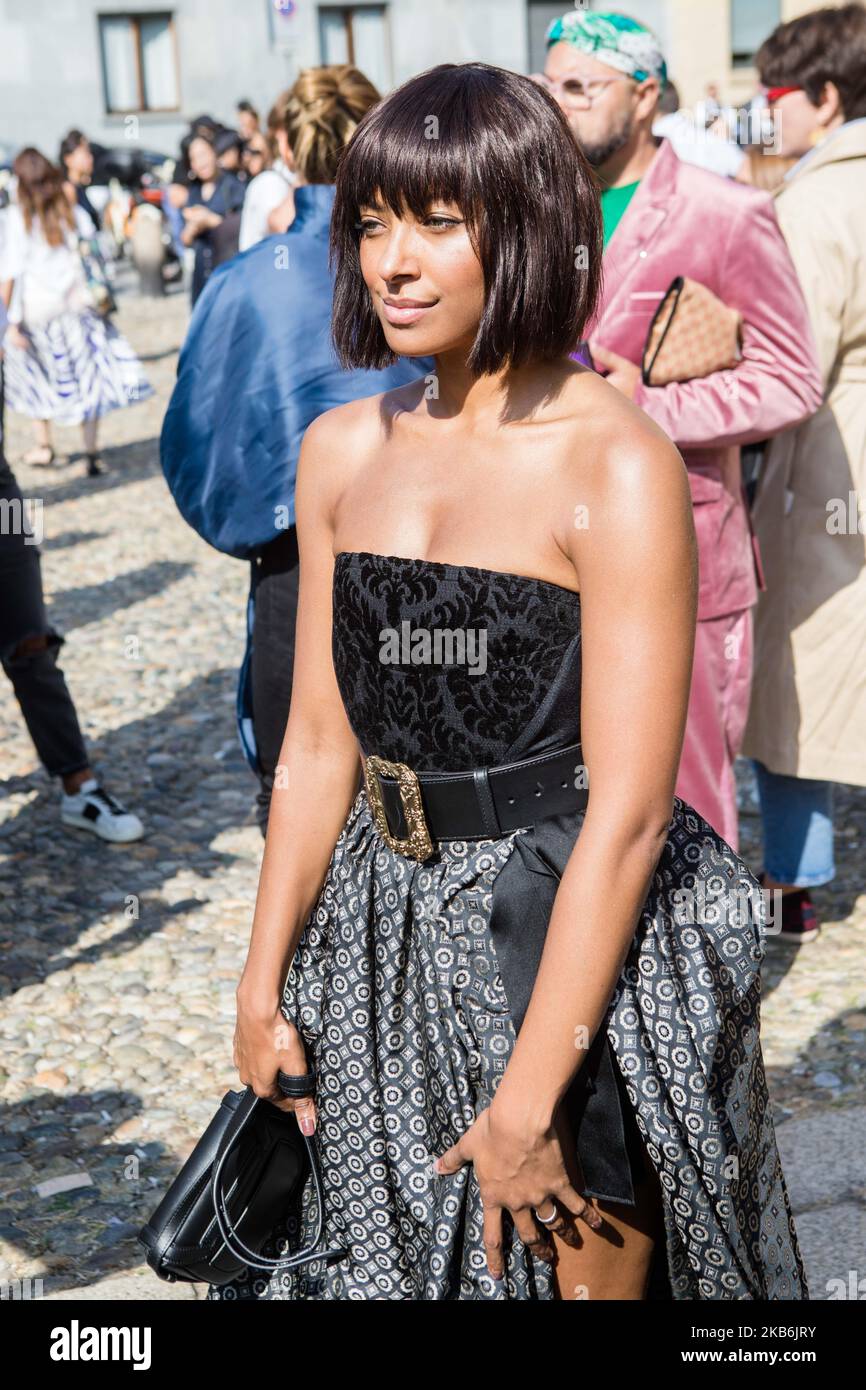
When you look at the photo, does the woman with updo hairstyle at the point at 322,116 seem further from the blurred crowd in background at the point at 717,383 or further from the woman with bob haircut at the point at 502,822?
the woman with bob haircut at the point at 502,822

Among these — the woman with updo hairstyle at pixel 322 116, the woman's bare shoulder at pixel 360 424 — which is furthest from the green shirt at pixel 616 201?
the woman's bare shoulder at pixel 360 424

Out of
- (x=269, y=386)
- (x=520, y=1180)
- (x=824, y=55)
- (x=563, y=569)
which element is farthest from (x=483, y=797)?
(x=824, y=55)

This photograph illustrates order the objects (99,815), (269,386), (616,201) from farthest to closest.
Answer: (99,815) → (616,201) → (269,386)

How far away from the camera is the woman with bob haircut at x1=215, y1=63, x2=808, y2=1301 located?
1.72 meters

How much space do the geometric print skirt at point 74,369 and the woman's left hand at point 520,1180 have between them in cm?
919

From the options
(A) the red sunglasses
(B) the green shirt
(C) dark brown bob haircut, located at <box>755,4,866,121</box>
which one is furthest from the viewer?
(A) the red sunglasses

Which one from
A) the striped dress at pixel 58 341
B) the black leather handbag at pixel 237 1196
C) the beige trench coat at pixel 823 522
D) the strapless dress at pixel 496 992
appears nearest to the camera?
the strapless dress at pixel 496 992

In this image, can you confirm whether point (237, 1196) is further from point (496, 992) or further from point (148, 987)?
point (148, 987)

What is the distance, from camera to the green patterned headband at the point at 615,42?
139 inches

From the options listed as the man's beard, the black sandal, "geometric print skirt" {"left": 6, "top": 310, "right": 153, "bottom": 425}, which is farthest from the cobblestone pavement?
the black sandal

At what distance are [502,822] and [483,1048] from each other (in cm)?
26

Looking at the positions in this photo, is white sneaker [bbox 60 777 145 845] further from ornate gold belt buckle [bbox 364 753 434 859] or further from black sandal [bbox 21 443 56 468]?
black sandal [bbox 21 443 56 468]

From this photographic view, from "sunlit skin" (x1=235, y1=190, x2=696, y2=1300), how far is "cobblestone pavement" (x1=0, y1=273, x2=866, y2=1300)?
1258 mm

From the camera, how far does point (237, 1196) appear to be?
2.00m
